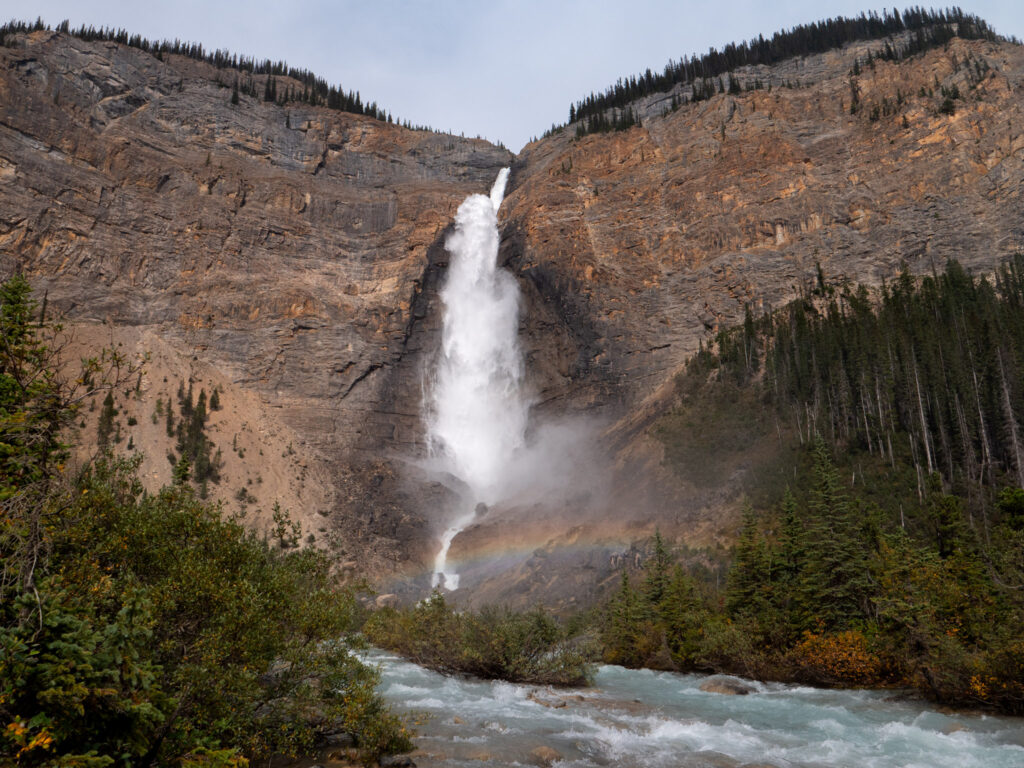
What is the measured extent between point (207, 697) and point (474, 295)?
285 feet

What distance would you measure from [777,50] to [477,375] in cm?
7878

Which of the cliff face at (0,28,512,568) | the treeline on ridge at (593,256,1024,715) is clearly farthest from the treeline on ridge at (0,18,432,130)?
the treeline on ridge at (593,256,1024,715)

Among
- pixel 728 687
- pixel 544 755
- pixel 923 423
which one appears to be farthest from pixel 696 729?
pixel 923 423

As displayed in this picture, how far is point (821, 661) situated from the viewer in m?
26.0

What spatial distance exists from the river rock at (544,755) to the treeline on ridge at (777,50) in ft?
336

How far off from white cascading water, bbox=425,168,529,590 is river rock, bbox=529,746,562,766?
61.4 m

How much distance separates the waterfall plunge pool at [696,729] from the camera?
50.2 ft

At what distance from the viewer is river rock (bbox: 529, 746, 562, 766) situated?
49.9 ft

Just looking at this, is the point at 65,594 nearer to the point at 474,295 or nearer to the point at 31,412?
the point at 31,412

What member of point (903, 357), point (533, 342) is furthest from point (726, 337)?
point (533, 342)

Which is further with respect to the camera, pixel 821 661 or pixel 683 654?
pixel 683 654

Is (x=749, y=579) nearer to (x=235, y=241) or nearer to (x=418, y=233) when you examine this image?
(x=418, y=233)

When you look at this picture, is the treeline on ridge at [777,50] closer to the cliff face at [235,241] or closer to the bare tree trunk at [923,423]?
the cliff face at [235,241]

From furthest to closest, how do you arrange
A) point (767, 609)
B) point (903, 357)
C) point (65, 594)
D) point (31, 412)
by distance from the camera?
point (903, 357) < point (767, 609) < point (31, 412) < point (65, 594)
